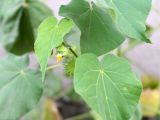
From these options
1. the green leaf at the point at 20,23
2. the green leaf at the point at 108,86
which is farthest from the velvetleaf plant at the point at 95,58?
the green leaf at the point at 20,23

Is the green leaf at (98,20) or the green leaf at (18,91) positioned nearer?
the green leaf at (98,20)

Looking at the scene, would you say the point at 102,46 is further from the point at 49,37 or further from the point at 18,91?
the point at 18,91

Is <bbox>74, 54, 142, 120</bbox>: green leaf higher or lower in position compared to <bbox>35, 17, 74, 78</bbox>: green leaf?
lower

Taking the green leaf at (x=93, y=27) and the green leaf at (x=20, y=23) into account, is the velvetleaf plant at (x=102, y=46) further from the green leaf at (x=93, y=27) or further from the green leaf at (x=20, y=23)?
the green leaf at (x=20, y=23)

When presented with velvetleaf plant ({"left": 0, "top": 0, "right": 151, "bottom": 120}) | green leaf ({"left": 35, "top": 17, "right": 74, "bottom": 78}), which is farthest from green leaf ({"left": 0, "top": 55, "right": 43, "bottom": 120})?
green leaf ({"left": 35, "top": 17, "right": 74, "bottom": 78})

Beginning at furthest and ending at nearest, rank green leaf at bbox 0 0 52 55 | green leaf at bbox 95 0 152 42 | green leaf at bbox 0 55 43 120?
green leaf at bbox 0 0 52 55 → green leaf at bbox 0 55 43 120 → green leaf at bbox 95 0 152 42

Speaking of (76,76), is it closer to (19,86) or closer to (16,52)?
(19,86)

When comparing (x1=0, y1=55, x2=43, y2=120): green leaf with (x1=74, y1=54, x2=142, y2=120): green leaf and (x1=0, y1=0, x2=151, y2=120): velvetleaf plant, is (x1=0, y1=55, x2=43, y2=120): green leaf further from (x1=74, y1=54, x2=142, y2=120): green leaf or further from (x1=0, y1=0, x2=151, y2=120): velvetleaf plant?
(x1=74, y1=54, x2=142, y2=120): green leaf

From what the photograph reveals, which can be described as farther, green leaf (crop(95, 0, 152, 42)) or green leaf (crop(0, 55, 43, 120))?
green leaf (crop(0, 55, 43, 120))
